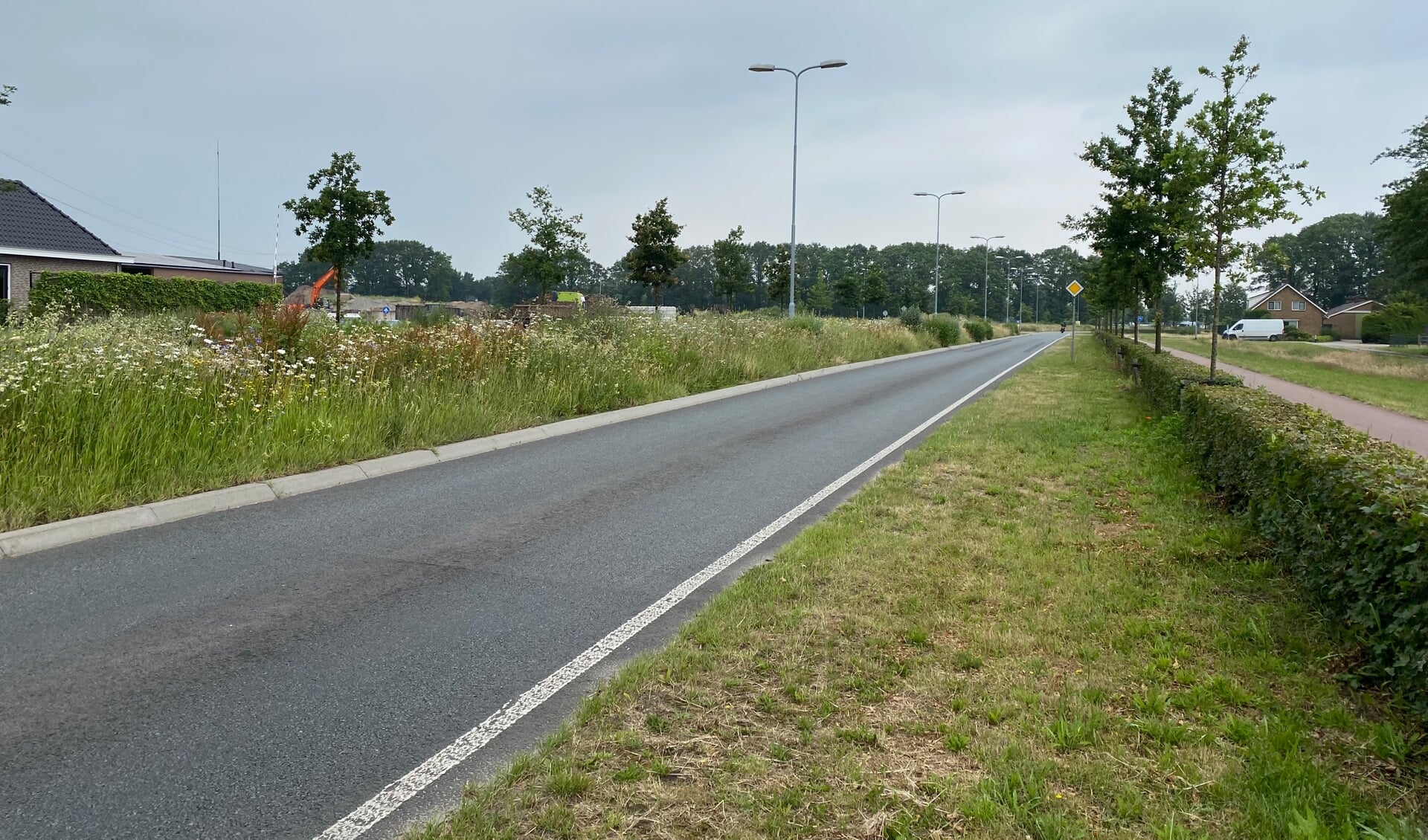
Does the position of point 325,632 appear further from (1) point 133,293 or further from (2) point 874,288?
(2) point 874,288

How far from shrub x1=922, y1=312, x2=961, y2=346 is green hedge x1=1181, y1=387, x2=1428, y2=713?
3775 cm

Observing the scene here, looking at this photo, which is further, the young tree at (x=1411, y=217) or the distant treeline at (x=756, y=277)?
the distant treeline at (x=756, y=277)

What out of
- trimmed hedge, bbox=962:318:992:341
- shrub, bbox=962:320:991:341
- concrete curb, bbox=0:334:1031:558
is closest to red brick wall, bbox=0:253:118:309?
Result: concrete curb, bbox=0:334:1031:558

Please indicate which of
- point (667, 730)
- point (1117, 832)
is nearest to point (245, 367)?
point (667, 730)

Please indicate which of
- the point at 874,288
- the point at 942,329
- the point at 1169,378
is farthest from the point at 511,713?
the point at 874,288

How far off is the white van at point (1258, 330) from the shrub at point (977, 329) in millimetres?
34193

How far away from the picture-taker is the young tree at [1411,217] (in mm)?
39875

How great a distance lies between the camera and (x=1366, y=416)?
1500cm

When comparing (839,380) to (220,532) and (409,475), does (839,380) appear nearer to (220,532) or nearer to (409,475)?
(409,475)

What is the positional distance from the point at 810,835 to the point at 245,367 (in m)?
8.65

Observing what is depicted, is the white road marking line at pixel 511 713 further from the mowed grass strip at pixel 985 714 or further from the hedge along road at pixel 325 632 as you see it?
the mowed grass strip at pixel 985 714

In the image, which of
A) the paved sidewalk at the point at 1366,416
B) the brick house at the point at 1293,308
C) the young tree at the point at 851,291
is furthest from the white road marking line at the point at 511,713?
the brick house at the point at 1293,308

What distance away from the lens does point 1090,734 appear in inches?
127

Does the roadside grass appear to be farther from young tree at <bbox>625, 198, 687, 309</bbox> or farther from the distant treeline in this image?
the distant treeline
